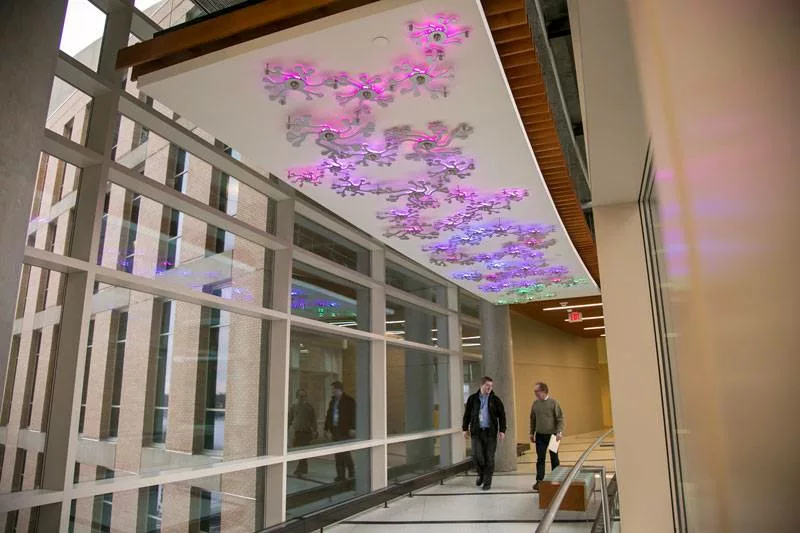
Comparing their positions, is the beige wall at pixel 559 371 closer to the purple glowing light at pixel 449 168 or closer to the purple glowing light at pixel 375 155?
the purple glowing light at pixel 449 168

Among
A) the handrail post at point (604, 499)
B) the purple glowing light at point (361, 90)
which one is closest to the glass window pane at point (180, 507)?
the purple glowing light at point (361, 90)

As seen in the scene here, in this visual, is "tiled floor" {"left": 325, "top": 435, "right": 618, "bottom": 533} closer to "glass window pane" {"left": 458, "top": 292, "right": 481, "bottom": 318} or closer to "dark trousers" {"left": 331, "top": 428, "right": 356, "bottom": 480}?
"dark trousers" {"left": 331, "top": 428, "right": 356, "bottom": 480}

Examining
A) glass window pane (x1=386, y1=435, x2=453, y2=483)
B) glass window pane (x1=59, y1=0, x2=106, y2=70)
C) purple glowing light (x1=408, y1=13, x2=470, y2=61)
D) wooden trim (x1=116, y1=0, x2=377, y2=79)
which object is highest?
glass window pane (x1=59, y1=0, x2=106, y2=70)

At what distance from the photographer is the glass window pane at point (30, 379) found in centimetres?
466

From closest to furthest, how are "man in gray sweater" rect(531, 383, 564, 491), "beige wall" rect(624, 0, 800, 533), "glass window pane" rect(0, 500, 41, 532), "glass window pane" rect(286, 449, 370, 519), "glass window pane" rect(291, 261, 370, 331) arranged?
"beige wall" rect(624, 0, 800, 533), "glass window pane" rect(0, 500, 41, 532), "glass window pane" rect(286, 449, 370, 519), "glass window pane" rect(291, 261, 370, 331), "man in gray sweater" rect(531, 383, 564, 491)

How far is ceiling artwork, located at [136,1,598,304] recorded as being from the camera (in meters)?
3.84

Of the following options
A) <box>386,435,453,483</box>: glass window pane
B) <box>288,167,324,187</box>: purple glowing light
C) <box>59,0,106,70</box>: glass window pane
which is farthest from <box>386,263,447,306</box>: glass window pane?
<box>59,0,106,70</box>: glass window pane

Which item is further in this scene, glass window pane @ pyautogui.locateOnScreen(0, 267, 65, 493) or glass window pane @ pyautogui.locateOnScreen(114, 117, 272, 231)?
glass window pane @ pyautogui.locateOnScreen(114, 117, 272, 231)

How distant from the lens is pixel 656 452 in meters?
4.48

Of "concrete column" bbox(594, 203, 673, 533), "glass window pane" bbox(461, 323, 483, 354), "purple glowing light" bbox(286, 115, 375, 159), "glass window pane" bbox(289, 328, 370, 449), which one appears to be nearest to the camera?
"concrete column" bbox(594, 203, 673, 533)

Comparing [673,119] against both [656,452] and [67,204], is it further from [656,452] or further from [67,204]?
[67,204]

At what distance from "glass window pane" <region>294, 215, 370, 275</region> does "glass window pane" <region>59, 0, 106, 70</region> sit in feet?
11.7

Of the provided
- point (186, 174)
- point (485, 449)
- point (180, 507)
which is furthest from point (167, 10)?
point (485, 449)

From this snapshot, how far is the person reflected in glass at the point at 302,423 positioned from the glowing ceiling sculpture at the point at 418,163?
1.51m
